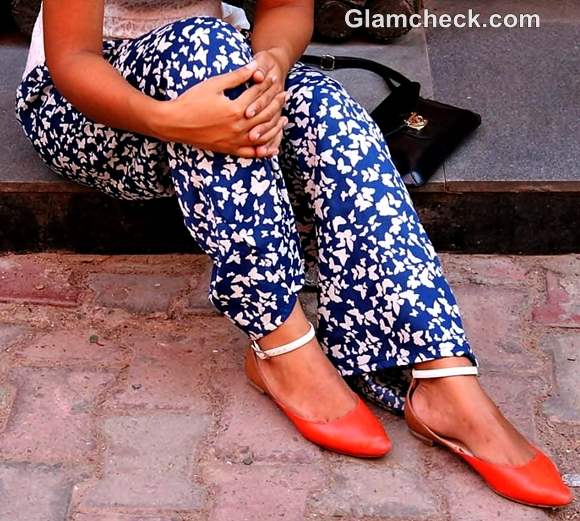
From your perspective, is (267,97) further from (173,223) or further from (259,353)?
(173,223)

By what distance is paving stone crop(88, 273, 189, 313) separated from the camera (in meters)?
2.49

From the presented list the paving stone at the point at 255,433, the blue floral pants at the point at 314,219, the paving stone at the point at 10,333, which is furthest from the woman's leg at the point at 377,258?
the paving stone at the point at 10,333

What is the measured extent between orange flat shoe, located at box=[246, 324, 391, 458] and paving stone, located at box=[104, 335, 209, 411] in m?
0.20

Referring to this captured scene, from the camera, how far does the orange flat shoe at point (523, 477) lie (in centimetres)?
194

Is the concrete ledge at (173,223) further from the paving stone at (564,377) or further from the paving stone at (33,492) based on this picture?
the paving stone at (33,492)

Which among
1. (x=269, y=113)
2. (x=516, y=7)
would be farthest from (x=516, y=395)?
(x=516, y=7)

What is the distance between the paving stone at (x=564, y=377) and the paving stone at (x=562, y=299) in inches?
1.9

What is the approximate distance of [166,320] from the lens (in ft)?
8.04

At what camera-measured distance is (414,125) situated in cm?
255

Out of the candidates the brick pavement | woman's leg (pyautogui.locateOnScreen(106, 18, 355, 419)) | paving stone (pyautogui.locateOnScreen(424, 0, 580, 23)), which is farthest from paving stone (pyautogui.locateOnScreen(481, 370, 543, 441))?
paving stone (pyautogui.locateOnScreen(424, 0, 580, 23))

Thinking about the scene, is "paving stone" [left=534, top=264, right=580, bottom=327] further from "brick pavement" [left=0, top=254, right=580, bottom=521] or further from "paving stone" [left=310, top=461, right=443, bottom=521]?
"paving stone" [left=310, top=461, right=443, bottom=521]

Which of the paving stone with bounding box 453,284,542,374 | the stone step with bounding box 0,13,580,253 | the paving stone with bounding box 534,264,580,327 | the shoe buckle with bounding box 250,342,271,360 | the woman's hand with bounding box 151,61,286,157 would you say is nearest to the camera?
the woman's hand with bounding box 151,61,286,157

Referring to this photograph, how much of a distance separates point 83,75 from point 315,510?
2.96ft

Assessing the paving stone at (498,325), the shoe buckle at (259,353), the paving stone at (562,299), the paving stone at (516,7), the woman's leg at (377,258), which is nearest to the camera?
the woman's leg at (377,258)
